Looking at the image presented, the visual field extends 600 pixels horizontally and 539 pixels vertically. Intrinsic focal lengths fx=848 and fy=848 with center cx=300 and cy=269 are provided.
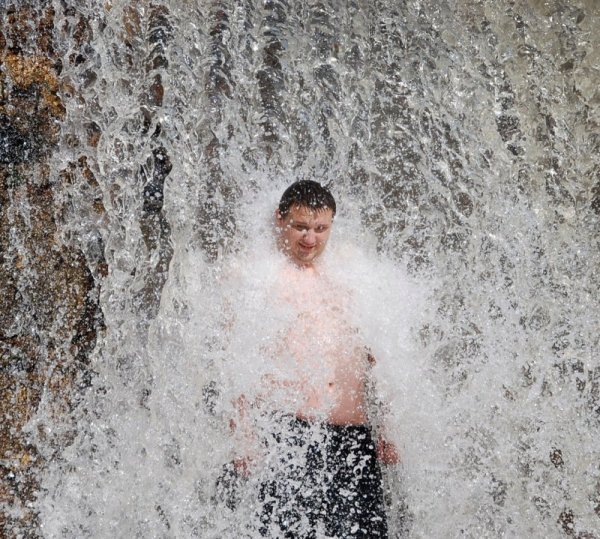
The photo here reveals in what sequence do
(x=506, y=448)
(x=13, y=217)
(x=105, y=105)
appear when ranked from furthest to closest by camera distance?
(x=506, y=448)
(x=105, y=105)
(x=13, y=217)

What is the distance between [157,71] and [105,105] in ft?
0.91

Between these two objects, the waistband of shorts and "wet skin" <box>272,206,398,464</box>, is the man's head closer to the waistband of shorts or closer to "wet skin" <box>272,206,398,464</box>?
"wet skin" <box>272,206,398,464</box>

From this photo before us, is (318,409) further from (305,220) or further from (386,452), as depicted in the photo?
(305,220)

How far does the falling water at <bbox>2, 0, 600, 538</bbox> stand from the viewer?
316cm

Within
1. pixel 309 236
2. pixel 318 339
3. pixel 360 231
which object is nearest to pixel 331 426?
pixel 318 339

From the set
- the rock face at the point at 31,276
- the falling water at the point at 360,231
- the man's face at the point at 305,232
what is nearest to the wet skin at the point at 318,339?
the man's face at the point at 305,232

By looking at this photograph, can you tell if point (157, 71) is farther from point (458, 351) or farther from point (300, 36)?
point (458, 351)

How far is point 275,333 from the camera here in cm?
312

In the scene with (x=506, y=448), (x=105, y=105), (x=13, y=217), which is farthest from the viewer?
(x=506, y=448)

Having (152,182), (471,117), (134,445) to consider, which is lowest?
(134,445)

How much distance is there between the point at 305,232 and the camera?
3.15 metres

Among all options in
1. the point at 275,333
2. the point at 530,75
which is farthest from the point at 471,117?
the point at 275,333

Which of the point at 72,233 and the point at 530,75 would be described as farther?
the point at 530,75

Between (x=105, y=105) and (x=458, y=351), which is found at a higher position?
(x=105, y=105)
